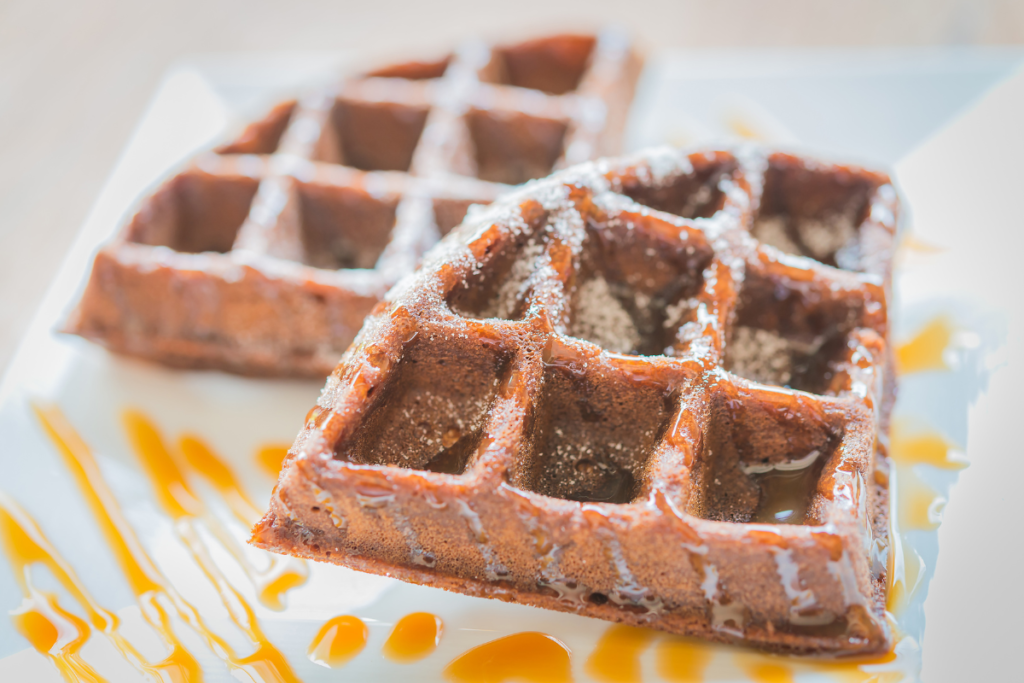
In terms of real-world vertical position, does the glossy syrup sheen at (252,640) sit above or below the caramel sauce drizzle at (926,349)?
below

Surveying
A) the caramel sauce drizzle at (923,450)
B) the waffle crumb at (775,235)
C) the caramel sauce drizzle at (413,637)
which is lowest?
the caramel sauce drizzle at (413,637)

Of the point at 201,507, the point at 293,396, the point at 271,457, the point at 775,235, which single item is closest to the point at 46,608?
the point at 201,507

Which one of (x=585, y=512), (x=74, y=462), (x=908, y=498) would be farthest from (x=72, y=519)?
(x=908, y=498)

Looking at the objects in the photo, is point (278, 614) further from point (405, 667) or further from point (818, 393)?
point (818, 393)

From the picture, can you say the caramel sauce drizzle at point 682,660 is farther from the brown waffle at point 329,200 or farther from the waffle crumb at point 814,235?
the brown waffle at point 329,200

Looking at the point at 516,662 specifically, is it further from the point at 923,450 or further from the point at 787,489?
the point at 923,450

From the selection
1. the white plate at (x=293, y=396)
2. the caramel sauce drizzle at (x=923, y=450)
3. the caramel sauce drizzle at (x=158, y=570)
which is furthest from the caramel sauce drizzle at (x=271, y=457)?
the caramel sauce drizzle at (x=923, y=450)

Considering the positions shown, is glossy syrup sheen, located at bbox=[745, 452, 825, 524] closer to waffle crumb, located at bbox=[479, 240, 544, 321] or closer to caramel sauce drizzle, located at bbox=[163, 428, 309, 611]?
waffle crumb, located at bbox=[479, 240, 544, 321]
